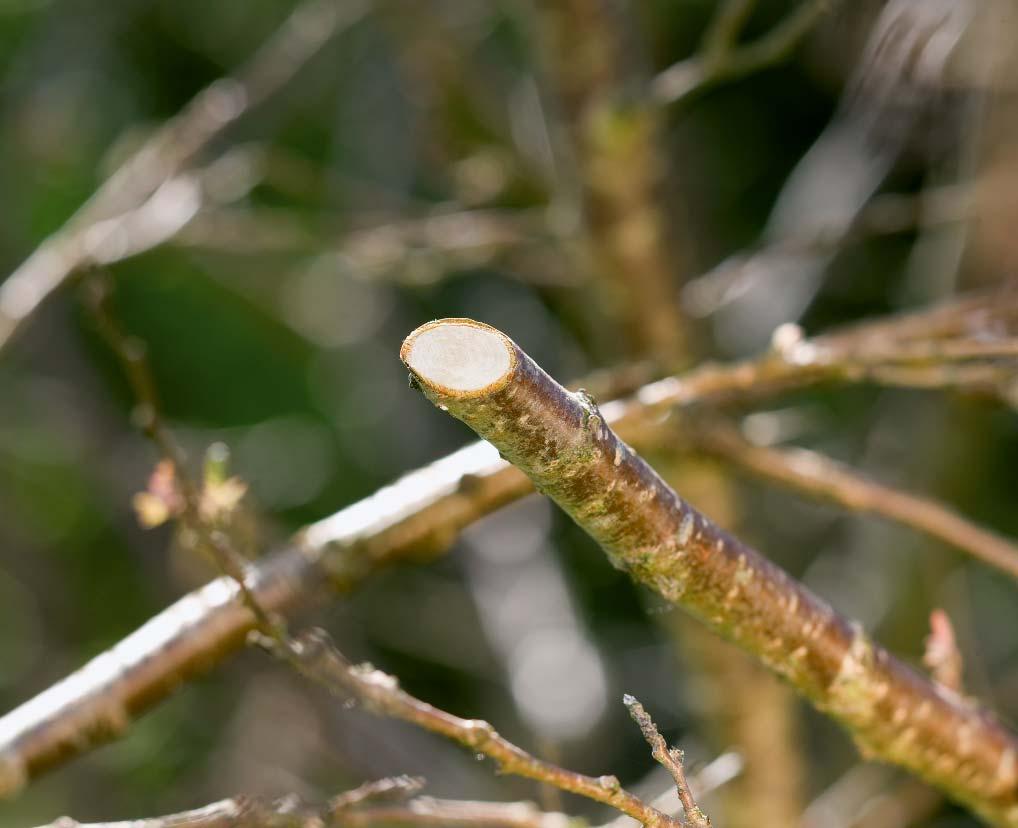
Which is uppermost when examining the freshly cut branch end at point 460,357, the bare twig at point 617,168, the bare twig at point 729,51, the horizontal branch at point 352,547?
the bare twig at point 617,168

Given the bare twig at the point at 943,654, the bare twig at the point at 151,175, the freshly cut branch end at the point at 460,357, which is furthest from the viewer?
the bare twig at the point at 151,175

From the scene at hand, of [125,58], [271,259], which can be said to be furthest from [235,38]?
[271,259]

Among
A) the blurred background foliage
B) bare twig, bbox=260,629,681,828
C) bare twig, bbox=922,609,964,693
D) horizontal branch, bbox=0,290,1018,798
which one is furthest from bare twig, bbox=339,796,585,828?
the blurred background foliage

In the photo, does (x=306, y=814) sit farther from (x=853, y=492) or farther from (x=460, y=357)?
(x=853, y=492)

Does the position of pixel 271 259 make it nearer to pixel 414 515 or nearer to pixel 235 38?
pixel 235 38

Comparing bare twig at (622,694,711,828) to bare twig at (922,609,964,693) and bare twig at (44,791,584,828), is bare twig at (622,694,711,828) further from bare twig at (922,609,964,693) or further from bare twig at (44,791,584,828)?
bare twig at (922,609,964,693)

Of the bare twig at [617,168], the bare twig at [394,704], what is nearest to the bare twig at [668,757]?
the bare twig at [394,704]

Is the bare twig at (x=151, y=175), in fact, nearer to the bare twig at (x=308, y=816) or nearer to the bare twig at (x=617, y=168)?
the bare twig at (x=617, y=168)

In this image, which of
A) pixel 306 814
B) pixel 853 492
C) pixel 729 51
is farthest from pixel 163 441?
pixel 729 51
